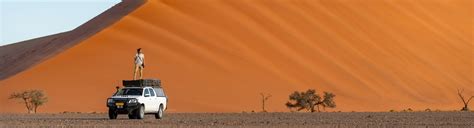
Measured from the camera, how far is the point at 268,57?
236ft

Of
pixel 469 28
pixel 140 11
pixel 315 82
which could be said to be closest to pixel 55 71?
pixel 140 11

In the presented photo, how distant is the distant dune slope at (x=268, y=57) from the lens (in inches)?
2598

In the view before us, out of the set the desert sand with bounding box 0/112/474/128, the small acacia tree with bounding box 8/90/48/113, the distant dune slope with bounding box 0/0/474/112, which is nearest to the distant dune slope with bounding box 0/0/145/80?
the distant dune slope with bounding box 0/0/474/112

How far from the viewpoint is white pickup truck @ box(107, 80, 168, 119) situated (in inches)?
1371

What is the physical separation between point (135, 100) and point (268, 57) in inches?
1486

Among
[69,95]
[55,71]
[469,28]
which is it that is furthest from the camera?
[469,28]

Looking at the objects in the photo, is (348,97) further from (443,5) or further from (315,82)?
(443,5)

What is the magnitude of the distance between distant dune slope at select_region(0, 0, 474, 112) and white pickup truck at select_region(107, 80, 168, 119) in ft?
81.2

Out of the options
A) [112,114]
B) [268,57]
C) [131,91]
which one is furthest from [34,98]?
[131,91]

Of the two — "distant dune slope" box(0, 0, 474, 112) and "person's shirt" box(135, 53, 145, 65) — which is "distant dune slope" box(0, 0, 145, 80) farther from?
"person's shirt" box(135, 53, 145, 65)

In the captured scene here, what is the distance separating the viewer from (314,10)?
8225cm

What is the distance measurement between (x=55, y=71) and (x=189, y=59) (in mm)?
8794

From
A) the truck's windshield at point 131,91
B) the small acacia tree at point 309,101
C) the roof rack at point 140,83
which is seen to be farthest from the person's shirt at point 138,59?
the small acacia tree at point 309,101

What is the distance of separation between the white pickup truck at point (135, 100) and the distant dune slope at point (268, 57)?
24.8 meters
